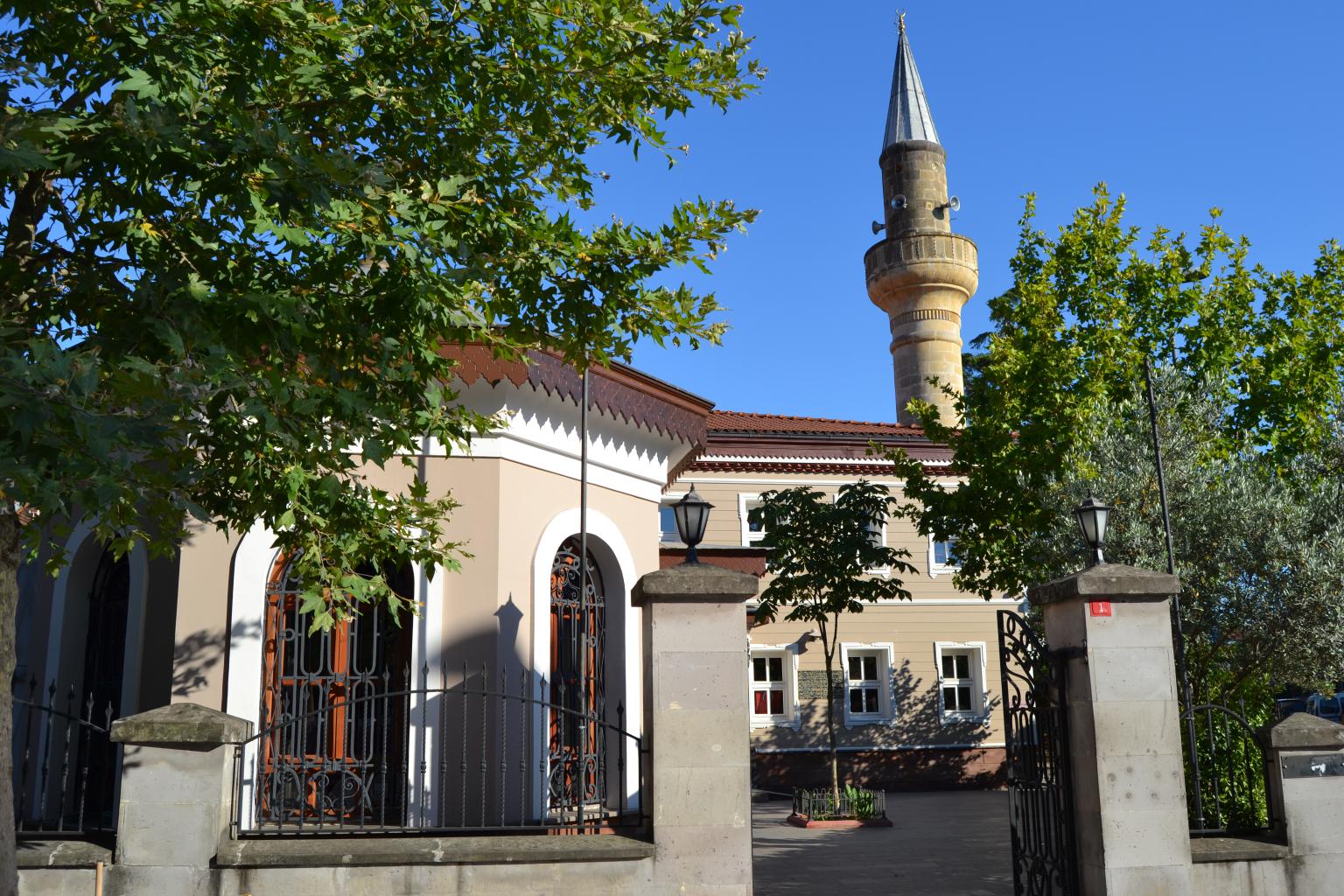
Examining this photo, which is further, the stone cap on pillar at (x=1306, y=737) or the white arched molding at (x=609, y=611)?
the white arched molding at (x=609, y=611)

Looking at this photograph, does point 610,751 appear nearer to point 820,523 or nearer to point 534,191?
point 534,191

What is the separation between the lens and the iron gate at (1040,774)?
7.07 metres

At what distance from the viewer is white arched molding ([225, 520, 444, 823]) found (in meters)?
8.90

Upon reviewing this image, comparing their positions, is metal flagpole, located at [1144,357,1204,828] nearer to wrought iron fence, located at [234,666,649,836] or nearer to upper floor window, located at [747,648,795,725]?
wrought iron fence, located at [234,666,649,836]

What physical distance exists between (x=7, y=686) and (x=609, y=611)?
5.43 m

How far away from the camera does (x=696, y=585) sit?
22.3 ft

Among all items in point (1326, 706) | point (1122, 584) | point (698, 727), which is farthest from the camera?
point (1326, 706)

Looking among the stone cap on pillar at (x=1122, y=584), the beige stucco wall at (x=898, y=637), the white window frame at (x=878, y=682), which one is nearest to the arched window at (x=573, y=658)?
the stone cap on pillar at (x=1122, y=584)

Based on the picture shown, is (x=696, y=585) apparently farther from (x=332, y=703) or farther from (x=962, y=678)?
(x=962, y=678)

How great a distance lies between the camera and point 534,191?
8.11 m

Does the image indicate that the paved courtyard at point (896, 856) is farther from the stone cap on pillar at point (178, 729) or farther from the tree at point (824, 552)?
the stone cap on pillar at point (178, 729)

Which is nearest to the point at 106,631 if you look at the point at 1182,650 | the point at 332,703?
the point at 332,703

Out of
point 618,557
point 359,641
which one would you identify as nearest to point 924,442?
point 618,557

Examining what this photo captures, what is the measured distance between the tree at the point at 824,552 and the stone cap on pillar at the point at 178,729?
11.2 metres
